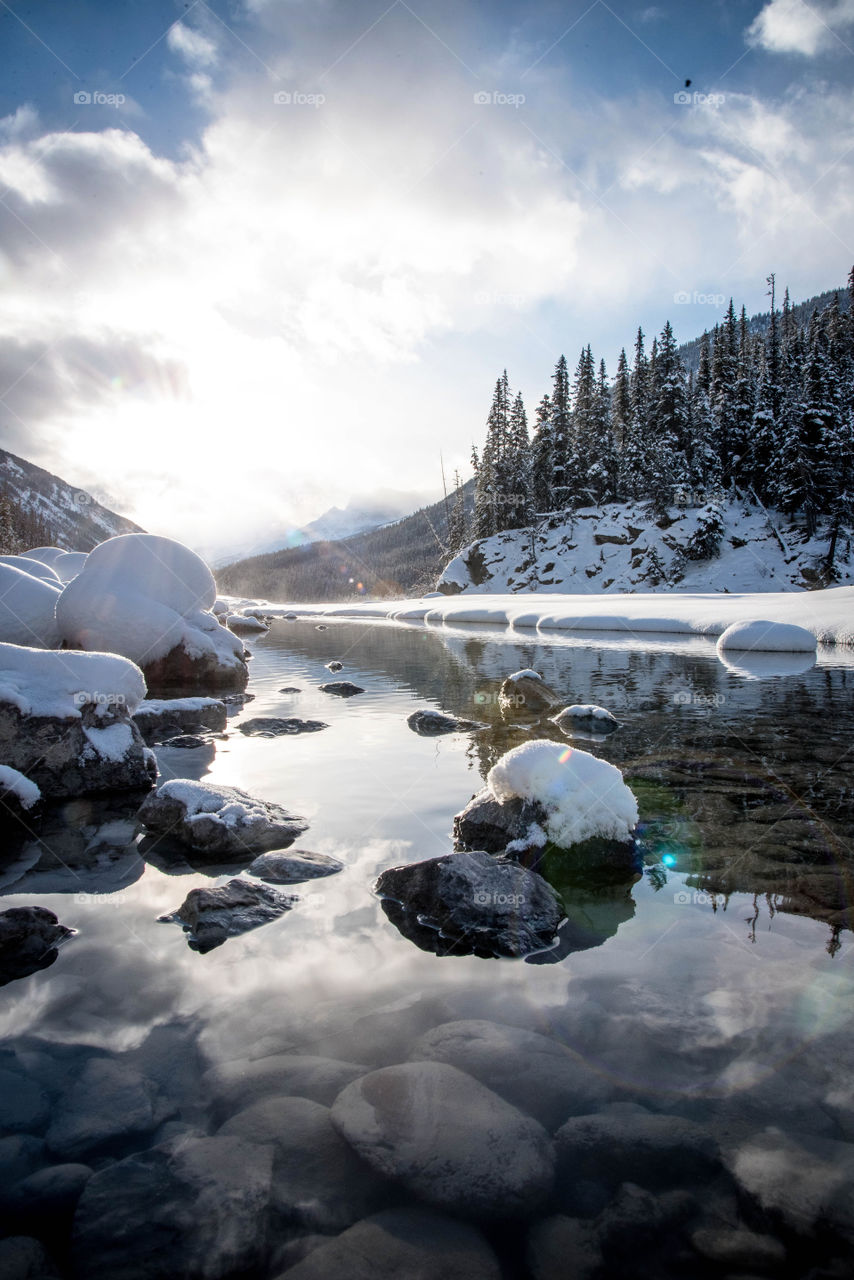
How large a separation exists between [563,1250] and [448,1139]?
63 centimetres

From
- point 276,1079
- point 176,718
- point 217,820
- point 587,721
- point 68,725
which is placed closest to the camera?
point 276,1079

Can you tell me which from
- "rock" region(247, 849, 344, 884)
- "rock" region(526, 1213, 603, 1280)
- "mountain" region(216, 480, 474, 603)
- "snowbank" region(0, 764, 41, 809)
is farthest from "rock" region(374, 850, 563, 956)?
"mountain" region(216, 480, 474, 603)

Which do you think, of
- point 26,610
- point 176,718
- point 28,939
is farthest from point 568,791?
point 26,610

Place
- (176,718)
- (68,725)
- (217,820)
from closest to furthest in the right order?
(217,820) < (68,725) < (176,718)

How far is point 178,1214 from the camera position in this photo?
101 inches

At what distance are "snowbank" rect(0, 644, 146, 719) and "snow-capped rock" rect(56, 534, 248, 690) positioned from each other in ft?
24.7

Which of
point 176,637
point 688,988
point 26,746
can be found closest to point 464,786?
point 688,988

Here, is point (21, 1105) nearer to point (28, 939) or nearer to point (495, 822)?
point (28, 939)

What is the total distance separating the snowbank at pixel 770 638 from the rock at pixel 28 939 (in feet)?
72.3

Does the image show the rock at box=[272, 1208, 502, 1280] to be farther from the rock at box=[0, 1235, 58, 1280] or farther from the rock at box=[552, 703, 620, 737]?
the rock at box=[552, 703, 620, 737]

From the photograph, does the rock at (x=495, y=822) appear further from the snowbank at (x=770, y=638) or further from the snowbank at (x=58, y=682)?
the snowbank at (x=770, y=638)

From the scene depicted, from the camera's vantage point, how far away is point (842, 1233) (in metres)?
2.45

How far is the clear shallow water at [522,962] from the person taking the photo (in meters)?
3.34

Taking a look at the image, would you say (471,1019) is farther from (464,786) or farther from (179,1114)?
(464,786)
